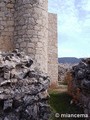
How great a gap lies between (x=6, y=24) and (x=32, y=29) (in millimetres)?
1380

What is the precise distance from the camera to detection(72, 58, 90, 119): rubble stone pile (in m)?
11.9

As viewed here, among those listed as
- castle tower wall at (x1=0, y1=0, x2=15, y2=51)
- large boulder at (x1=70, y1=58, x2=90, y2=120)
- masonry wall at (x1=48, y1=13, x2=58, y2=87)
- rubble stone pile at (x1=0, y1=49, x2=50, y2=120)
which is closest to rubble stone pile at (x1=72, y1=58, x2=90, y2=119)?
large boulder at (x1=70, y1=58, x2=90, y2=120)

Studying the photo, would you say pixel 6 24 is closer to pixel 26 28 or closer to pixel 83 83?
pixel 26 28

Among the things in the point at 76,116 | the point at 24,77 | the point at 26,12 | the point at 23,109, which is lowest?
the point at 76,116

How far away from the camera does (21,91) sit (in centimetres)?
970

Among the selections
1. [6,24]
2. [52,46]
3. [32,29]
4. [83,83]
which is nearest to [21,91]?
[83,83]

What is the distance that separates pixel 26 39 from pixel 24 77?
3.94 metres

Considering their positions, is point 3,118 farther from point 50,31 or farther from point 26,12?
point 50,31

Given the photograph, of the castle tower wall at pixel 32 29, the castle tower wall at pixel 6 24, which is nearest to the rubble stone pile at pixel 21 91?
the castle tower wall at pixel 32 29

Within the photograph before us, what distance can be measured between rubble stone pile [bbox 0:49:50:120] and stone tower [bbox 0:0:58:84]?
125 inches

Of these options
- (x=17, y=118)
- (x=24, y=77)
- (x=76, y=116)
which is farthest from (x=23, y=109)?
(x=76, y=116)

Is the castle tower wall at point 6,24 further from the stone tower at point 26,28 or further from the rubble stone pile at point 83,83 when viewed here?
the rubble stone pile at point 83,83

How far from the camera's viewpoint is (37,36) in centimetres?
1383

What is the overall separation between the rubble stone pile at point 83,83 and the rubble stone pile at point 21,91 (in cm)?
225
